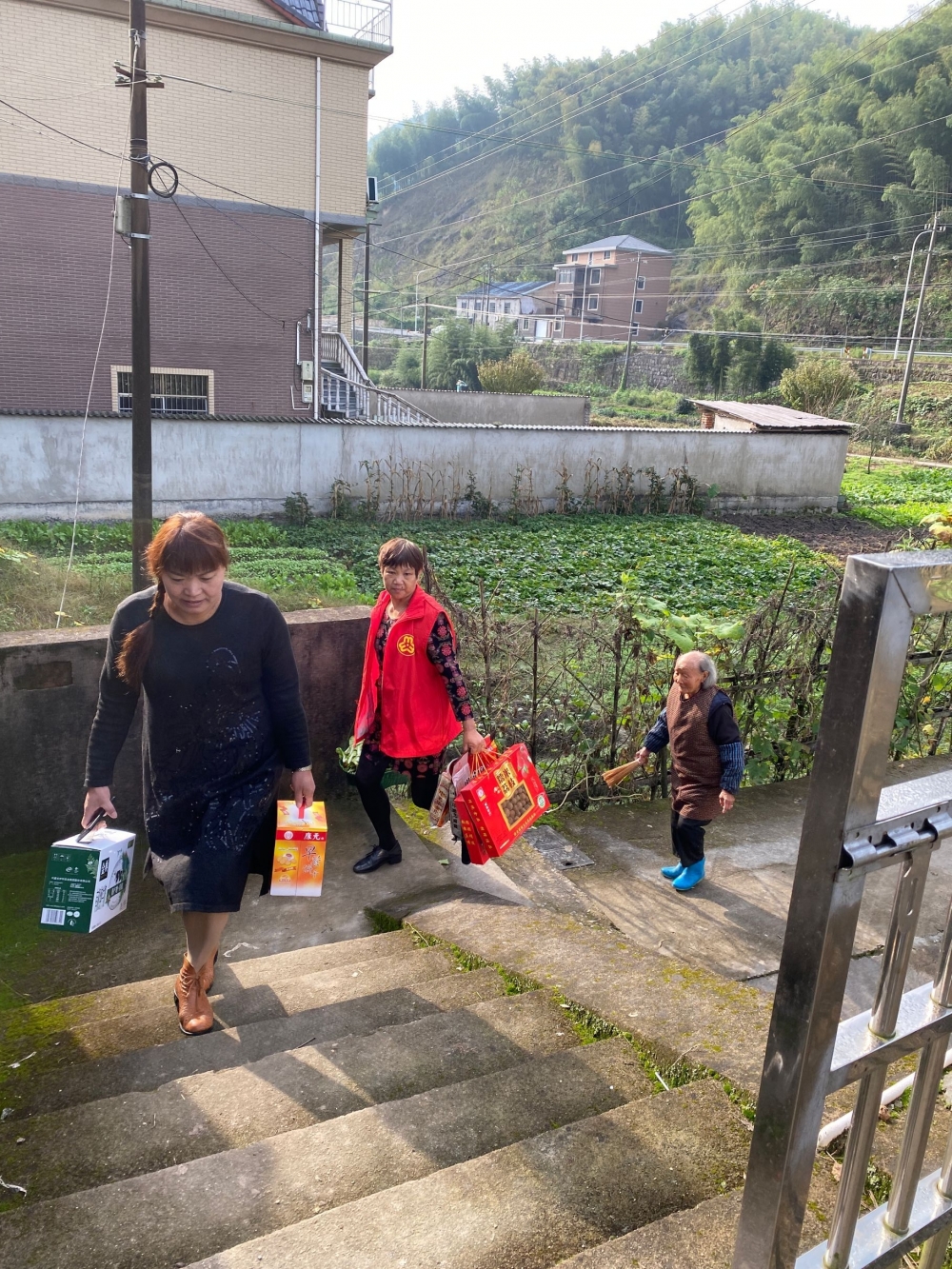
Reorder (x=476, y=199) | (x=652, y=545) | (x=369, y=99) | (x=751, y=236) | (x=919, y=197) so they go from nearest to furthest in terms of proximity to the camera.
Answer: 1. (x=652, y=545)
2. (x=369, y=99)
3. (x=919, y=197)
4. (x=751, y=236)
5. (x=476, y=199)

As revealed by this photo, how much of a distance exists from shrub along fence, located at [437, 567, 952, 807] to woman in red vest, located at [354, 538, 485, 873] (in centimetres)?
136

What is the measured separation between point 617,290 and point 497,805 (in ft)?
247

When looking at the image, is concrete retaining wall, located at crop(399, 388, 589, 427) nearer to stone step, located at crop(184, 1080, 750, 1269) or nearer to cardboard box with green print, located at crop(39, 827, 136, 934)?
cardboard box with green print, located at crop(39, 827, 136, 934)

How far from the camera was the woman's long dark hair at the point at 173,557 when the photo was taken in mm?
2562

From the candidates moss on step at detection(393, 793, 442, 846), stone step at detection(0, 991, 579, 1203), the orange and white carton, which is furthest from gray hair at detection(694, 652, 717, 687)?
the orange and white carton

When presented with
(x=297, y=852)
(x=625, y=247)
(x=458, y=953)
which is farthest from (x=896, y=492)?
(x=625, y=247)

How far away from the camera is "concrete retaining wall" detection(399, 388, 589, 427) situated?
1113 inches

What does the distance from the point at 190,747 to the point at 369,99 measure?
66.7ft

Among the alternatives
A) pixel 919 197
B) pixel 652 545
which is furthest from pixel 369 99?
pixel 919 197

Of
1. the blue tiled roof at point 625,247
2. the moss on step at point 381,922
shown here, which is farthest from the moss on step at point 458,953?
the blue tiled roof at point 625,247

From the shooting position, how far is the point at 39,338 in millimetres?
18047

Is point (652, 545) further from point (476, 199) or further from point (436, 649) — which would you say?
point (476, 199)

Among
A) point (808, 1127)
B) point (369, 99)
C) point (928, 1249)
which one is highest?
point (369, 99)

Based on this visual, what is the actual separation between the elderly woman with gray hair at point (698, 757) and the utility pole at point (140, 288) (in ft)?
18.4
